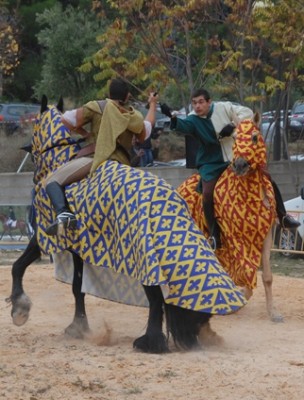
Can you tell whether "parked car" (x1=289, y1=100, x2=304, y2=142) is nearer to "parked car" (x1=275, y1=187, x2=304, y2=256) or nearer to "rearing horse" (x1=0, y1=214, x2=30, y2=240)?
"parked car" (x1=275, y1=187, x2=304, y2=256)

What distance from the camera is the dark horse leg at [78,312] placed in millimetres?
8852

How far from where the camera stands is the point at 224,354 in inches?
308

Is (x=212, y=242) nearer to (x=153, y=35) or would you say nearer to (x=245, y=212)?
(x=245, y=212)

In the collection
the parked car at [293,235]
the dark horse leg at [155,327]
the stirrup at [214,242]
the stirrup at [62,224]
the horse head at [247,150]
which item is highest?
the horse head at [247,150]

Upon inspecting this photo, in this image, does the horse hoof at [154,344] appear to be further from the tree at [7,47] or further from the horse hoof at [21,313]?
the tree at [7,47]

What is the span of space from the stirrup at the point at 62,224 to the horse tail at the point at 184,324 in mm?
1079

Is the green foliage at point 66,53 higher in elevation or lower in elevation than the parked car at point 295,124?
higher

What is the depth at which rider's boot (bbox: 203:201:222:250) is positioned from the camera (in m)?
9.92

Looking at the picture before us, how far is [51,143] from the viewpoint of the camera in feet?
29.6

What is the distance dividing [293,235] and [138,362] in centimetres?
845

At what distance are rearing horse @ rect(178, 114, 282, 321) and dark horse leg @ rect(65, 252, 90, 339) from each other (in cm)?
159

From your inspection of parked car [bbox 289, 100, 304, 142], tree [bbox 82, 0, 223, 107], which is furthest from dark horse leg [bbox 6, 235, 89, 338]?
parked car [bbox 289, 100, 304, 142]

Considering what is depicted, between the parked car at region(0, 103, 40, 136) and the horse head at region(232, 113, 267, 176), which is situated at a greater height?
the horse head at region(232, 113, 267, 176)

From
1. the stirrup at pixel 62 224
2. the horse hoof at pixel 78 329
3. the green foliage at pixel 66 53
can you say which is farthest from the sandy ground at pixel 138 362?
the green foliage at pixel 66 53
